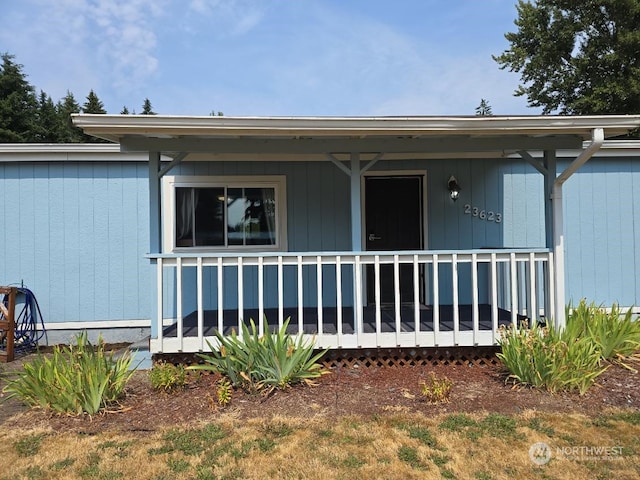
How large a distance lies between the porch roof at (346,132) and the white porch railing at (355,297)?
3.51ft

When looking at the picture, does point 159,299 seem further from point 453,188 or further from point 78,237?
point 453,188

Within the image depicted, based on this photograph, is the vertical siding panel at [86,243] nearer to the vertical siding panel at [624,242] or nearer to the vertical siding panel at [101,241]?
→ the vertical siding panel at [101,241]

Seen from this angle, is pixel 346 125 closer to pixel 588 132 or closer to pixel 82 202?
pixel 588 132

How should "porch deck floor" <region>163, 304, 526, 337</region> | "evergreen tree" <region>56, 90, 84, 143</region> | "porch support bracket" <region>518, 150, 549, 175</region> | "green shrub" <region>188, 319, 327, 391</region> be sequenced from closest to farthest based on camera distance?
1. "green shrub" <region>188, 319, 327, 391</region>
2. "porch support bracket" <region>518, 150, 549, 175</region>
3. "porch deck floor" <region>163, 304, 526, 337</region>
4. "evergreen tree" <region>56, 90, 84, 143</region>

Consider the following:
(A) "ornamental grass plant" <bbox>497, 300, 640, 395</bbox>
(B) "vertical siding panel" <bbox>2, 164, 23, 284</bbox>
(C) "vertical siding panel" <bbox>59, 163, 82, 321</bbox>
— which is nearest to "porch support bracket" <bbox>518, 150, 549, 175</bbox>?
(A) "ornamental grass plant" <bbox>497, 300, 640, 395</bbox>

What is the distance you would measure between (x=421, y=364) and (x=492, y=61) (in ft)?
60.4

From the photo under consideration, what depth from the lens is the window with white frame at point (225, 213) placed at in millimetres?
5965

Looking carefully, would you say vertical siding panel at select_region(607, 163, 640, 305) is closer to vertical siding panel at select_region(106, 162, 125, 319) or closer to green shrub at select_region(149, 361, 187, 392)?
green shrub at select_region(149, 361, 187, 392)

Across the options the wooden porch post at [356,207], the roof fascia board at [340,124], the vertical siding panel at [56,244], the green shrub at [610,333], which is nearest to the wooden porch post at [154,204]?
the roof fascia board at [340,124]

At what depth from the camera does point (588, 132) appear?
428 centimetres

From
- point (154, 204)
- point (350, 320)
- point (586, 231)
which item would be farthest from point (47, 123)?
point (586, 231)

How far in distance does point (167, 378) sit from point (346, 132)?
2713mm

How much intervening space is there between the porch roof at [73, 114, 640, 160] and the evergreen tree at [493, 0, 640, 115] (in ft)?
46.6

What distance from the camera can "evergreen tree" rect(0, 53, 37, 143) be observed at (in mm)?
23531
